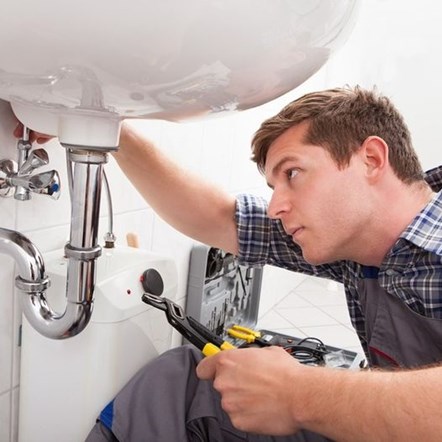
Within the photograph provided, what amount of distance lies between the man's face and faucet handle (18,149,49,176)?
39cm

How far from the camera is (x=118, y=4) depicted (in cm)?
31

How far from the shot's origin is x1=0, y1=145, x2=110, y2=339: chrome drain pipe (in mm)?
594

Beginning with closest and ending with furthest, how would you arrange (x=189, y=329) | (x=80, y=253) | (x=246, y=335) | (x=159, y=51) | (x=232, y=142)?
(x=159, y=51)
(x=80, y=253)
(x=189, y=329)
(x=246, y=335)
(x=232, y=142)

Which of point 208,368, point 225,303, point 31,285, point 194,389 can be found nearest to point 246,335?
point 225,303

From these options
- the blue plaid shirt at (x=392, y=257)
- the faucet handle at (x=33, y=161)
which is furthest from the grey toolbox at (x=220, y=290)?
the faucet handle at (x=33, y=161)

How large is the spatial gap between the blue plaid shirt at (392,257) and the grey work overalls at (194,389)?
0.11ft

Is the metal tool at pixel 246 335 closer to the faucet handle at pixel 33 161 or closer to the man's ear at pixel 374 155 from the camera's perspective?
the man's ear at pixel 374 155

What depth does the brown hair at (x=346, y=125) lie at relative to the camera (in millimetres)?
842

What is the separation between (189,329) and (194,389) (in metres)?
0.14

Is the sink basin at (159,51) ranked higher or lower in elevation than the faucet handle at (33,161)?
higher

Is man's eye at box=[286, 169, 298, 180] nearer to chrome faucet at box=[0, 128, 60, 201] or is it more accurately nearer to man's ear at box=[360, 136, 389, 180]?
man's ear at box=[360, 136, 389, 180]

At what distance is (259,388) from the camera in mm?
626

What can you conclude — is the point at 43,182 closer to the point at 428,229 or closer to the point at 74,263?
the point at 74,263

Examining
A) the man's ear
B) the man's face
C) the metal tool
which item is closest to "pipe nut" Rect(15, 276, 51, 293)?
the man's face
